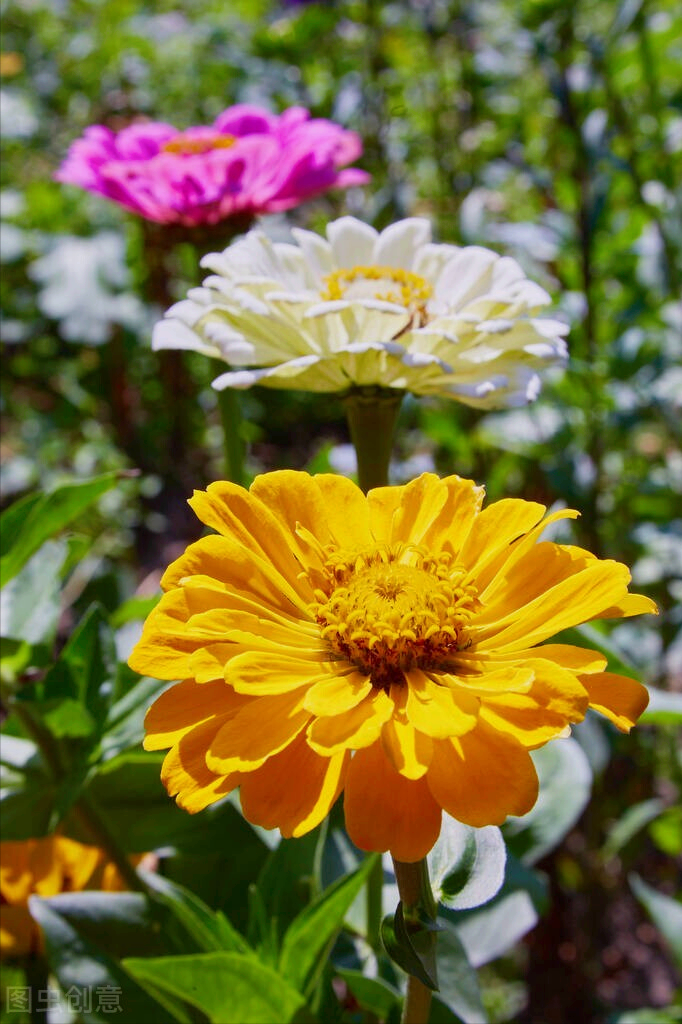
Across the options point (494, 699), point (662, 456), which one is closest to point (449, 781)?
point (494, 699)

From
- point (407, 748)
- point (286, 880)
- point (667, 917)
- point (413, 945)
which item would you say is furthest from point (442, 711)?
point (667, 917)

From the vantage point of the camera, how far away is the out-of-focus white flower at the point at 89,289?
1947 mm

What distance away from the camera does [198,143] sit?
91 cm

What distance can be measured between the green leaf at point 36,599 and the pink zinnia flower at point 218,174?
0.30 metres

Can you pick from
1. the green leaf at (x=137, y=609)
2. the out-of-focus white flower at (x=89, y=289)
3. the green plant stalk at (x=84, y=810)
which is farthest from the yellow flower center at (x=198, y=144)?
the out-of-focus white flower at (x=89, y=289)

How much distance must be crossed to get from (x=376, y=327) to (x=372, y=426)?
0.21ft

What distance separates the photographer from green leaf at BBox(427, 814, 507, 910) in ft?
1.55

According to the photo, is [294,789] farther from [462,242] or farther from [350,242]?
[462,242]

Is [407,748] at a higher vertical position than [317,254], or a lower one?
lower

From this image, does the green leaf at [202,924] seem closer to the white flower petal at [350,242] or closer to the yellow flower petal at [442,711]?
the yellow flower petal at [442,711]

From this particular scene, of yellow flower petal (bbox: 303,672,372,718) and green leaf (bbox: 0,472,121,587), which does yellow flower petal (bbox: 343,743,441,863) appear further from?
green leaf (bbox: 0,472,121,587)

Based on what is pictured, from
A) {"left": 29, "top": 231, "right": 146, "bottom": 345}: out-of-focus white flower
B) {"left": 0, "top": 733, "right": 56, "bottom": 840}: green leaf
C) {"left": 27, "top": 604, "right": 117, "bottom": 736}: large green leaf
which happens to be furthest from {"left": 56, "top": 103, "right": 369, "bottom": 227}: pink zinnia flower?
{"left": 29, "top": 231, "right": 146, "bottom": 345}: out-of-focus white flower

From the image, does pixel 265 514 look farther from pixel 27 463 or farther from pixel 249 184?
pixel 27 463

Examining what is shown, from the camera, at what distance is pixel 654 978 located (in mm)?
1383
